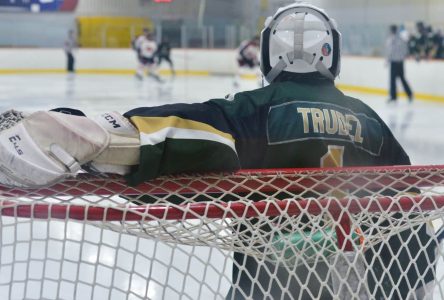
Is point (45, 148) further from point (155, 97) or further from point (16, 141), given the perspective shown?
point (155, 97)

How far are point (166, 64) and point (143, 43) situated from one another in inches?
99.7

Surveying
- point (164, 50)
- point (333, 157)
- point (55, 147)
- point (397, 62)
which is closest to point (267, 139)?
point (333, 157)

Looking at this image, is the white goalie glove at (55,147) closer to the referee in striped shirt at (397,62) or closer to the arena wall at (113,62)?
the referee in striped shirt at (397,62)

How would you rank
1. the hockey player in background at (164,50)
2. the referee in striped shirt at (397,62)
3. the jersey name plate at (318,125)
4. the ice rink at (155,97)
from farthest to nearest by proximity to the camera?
the hockey player in background at (164,50), the referee in striped shirt at (397,62), the ice rink at (155,97), the jersey name plate at (318,125)

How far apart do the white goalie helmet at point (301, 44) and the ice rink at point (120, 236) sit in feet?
1.13

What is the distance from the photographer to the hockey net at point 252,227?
0.98 m

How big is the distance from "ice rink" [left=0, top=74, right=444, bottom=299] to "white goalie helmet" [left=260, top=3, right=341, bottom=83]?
1.13 feet

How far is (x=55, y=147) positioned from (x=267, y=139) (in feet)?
1.38

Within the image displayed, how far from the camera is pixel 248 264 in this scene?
4.37 ft

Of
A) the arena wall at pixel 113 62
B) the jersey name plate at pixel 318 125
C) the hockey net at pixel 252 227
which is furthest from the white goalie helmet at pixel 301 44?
the arena wall at pixel 113 62

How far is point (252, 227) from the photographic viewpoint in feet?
3.43

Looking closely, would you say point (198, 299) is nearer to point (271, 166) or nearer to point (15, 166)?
point (271, 166)

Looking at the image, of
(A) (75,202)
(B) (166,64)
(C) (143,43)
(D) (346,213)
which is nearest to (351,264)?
(D) (346,213)

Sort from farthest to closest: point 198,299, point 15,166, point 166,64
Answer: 1. point 166,64
2. point 198,299
3. point 15,166
